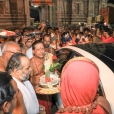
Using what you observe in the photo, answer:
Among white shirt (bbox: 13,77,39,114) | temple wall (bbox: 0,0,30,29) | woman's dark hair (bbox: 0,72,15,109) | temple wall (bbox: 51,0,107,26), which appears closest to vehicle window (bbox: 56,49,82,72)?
white shirt (bbox: 13,77,39,114)

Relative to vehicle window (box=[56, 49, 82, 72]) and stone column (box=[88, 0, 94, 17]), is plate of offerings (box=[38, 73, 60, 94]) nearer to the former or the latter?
vehicle window (box=[56, 49, 82, 72])

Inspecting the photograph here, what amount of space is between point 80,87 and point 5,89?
1.77ft

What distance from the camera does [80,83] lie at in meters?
1.29

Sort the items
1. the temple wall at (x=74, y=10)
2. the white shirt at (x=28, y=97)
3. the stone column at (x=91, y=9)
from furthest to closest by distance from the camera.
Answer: the stone column at (x=91, y=9) → the temple wall at (x=74, y=10) → the white shirt at (x=28, y=97)

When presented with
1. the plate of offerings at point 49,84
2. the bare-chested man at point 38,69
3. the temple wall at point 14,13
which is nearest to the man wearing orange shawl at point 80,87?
the plate of offerings at point 49,84

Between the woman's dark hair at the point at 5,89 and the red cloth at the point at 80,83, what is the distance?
0.44 meters

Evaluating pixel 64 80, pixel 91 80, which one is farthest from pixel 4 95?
pixel 91 80

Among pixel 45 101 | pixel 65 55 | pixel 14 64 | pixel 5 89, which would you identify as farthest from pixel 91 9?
pixel 5 89

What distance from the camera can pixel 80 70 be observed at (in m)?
1.31

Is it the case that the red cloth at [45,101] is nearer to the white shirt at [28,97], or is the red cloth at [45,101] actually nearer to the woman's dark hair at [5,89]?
the white shirt at [28,97]

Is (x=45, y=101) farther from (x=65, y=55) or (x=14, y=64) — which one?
(x=14, y=64)

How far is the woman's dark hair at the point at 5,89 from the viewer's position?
102cm

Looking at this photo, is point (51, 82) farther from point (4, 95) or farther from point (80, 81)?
point (4, 95)

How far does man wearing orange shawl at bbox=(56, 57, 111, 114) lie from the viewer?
129 cm
